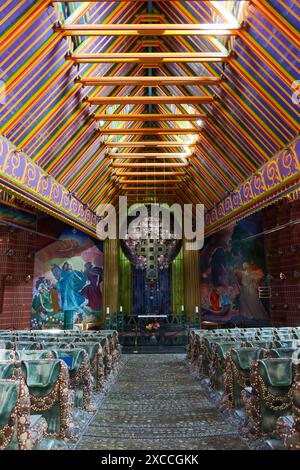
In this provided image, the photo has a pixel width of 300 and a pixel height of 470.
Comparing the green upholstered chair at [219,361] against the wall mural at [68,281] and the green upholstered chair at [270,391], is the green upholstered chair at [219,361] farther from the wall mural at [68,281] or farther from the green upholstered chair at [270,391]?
the wall mural at [68,281]

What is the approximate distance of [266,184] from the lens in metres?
8.15

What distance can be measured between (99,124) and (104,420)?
306 inches

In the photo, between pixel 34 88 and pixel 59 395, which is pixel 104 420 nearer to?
pixel 59 395

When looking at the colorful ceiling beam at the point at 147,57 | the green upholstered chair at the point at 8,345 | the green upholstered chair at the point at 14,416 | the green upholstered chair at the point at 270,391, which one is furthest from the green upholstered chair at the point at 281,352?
the colorful ceiling beam at the point at 147,57

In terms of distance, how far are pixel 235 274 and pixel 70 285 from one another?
8.28 m

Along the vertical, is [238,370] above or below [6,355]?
below

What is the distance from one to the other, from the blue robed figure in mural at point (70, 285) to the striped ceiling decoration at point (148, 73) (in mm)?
6705

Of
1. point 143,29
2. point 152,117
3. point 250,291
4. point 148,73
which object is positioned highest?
point 148,73

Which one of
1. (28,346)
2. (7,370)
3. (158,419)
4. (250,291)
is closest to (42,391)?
(7,370)

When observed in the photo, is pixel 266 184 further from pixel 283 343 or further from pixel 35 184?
pixel 35 184

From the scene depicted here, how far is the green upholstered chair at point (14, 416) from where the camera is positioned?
9.52ft

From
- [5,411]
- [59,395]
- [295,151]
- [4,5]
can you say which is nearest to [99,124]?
[4,5]

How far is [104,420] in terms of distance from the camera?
5055 millimetres

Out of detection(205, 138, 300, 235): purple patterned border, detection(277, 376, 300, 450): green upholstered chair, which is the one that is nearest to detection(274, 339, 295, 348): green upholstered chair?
detection(277, 376, 300, 450): green upholstered chair
